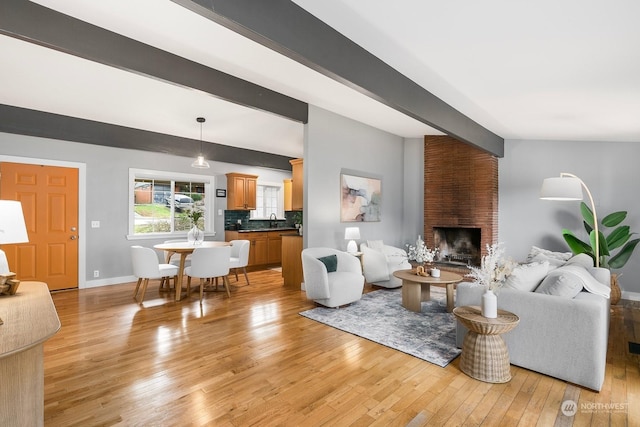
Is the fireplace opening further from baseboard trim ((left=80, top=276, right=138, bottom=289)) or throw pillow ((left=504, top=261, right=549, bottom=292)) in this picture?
baseboard trim ((left=80, top=276, right=138, bottom=289))

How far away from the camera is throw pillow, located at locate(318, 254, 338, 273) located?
454cm

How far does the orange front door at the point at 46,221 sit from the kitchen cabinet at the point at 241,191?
2.88 meters

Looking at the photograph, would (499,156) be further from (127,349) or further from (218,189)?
(127,349)

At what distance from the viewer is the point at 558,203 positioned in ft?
18.8

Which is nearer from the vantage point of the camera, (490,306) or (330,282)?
(490,306)

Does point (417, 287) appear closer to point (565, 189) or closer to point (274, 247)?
point (565, 189)

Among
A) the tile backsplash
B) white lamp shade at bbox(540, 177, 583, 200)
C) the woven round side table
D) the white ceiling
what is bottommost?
the woven round side table

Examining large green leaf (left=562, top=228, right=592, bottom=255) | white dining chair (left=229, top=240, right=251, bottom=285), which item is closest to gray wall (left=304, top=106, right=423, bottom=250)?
white dining chair (left=229, top=240, right=251, bottom=285)

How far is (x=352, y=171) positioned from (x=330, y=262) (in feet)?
6.90

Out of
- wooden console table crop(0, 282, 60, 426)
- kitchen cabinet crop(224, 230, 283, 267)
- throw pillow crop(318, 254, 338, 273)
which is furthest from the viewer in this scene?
kitchen cabinet crop(224, 230, 283, 267)

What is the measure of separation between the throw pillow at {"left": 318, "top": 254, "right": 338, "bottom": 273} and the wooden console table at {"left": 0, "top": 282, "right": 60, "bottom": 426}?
10.5 ft

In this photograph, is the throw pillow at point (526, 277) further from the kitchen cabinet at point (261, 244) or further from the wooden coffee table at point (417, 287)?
the kitchen cabinet at point (261, 244)

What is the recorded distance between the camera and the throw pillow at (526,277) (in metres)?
2.83

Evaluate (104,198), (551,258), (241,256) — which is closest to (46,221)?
(104,198)
